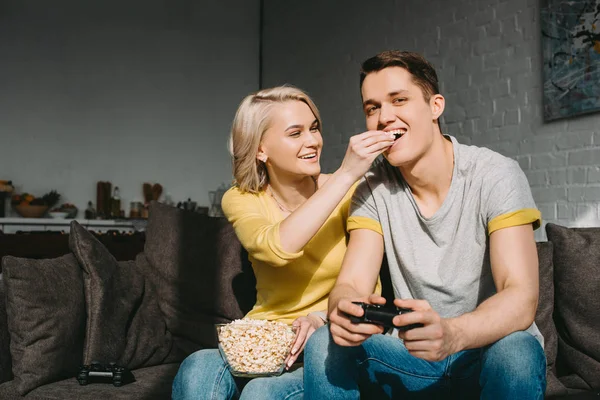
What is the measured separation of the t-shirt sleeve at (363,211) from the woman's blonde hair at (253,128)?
0.33 m

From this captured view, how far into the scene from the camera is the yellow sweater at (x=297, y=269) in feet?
6.25

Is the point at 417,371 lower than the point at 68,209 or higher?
lower

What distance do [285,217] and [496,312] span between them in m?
0.83

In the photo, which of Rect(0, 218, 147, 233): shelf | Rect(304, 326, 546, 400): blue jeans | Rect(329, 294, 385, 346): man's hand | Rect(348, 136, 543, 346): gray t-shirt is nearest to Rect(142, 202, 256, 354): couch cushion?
Rect(348, 136, 543, 346): gray t-shirt

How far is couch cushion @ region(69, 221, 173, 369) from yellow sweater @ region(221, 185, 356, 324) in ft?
1.92

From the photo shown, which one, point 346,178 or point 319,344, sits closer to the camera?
point 319,344

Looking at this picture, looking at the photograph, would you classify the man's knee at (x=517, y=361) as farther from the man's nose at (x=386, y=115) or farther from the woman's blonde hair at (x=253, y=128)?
the woman's blonde hair at (x=253, y=128)

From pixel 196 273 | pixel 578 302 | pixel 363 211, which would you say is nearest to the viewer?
pixel 363 211

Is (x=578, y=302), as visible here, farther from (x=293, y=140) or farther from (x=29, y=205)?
(x=29, y=205)

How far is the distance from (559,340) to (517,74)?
2.08 meters

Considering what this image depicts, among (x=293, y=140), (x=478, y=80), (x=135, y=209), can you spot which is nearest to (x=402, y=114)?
(x=293, y=140)

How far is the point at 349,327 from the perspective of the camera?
134 centimetres

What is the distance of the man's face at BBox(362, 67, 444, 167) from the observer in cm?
171

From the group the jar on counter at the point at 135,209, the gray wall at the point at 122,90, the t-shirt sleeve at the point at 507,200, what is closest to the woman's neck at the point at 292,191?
the t-shirt sleeve at the point at 507,200
